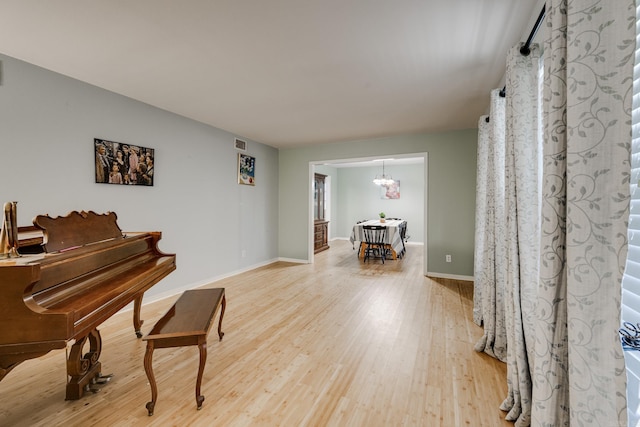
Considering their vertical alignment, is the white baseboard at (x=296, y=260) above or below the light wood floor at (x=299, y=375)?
above

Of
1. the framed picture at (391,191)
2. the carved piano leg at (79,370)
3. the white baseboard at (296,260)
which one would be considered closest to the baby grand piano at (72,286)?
the carved piano leg at (79,370)

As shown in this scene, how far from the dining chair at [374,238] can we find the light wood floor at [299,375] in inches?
101

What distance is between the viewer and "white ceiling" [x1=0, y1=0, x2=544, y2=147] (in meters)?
1.77

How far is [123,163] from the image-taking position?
3.23m

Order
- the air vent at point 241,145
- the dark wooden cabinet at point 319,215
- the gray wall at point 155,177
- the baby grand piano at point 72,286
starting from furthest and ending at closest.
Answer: the dark wooden cabinet at point 319,215, the air vent at point 241,145, the gray wall at point 155,177, the baby grand piano at point 72,286

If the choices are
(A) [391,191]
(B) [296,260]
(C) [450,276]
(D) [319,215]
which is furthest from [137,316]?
(A) [391,191]

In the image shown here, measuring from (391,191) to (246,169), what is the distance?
5.18m

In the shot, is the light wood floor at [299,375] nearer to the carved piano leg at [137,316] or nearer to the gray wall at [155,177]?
the carved piano leg at [137,316]

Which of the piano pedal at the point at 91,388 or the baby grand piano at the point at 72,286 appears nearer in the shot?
the baby grand piano at the point at 72,286

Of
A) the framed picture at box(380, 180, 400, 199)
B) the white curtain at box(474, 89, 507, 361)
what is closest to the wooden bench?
the white curtain at box(474, 89, 507, 361)

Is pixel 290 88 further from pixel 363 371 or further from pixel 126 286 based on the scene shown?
pixel 363 371

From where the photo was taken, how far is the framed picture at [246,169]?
5.01m

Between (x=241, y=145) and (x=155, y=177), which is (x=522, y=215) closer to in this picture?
(x=155, y=177)

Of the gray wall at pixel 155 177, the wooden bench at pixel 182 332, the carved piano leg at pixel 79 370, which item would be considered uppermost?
the gray wall at pixel 155 177
